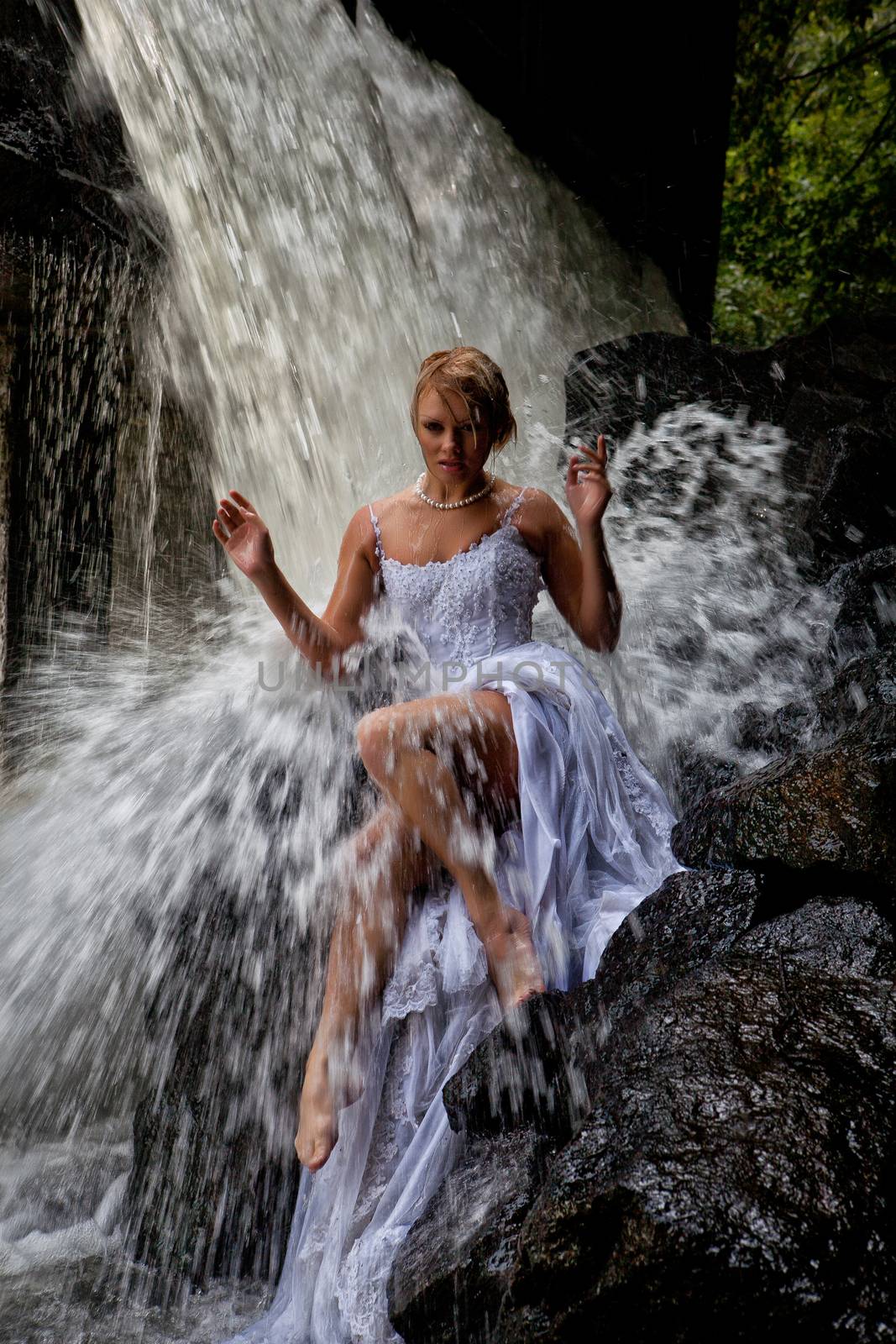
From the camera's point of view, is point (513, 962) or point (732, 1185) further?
point (513, 962)

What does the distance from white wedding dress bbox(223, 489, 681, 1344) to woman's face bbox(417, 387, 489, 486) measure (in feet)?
0.74

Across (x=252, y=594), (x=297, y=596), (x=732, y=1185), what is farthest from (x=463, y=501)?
(x=252, y=594)

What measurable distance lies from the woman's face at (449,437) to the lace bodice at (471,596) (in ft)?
0.72

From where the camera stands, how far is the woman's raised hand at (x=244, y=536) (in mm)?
3055

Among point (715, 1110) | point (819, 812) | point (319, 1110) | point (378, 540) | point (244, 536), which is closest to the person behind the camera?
point (715, 1110)

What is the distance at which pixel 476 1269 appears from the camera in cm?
194

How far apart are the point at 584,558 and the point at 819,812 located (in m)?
1.22

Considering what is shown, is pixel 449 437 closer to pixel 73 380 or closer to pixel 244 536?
pixel 244 536

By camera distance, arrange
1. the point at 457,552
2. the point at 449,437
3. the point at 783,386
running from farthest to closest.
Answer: the point at 783,386, the point at 457,552, the point at 449,437

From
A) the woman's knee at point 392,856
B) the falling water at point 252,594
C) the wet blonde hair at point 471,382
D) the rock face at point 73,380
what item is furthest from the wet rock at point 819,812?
the rock face at point 73,380

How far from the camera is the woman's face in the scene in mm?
3152

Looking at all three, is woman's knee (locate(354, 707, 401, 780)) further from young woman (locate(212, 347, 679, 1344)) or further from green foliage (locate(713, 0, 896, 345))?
green foliage (locate(713, 0, 896, 345))

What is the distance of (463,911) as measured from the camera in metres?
2.78

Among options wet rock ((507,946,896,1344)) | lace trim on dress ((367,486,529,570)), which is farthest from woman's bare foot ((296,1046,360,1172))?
lace trim on dress ((367,486,529,570))
